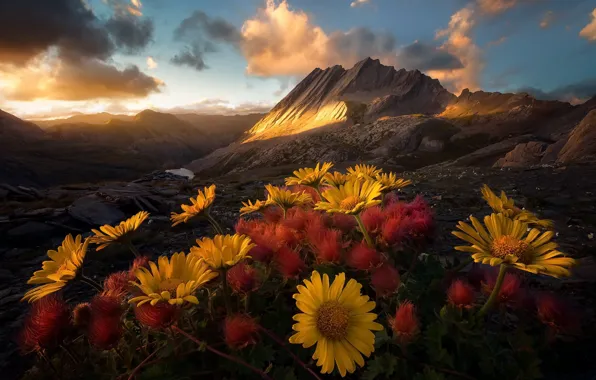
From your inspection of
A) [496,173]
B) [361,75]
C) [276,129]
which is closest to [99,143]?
[276,129]

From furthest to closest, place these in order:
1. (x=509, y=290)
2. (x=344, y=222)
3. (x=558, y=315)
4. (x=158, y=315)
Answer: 1. (x=344, y=222)
2. (x=509, y=290)
3. (x=558, y=315)
4. (x=158, y=315)

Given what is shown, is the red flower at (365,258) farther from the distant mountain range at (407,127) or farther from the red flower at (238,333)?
the distant mountain range at (407,127)

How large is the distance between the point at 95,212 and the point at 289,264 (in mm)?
9682

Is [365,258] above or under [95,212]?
above

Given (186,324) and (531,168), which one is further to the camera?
(531,168)

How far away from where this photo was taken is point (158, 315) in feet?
5.19

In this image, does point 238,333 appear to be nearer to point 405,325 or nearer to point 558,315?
point 405,325

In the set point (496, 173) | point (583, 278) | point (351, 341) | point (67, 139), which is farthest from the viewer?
point (67, 139)

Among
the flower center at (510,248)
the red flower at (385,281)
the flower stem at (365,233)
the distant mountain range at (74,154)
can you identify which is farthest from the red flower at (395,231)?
the distant mountain range at (74,154)

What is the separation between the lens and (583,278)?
3648 mm

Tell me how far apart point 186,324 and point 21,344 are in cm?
87

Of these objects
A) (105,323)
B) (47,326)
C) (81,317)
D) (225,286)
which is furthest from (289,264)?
(47,326)

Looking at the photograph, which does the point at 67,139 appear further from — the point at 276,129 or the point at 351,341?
the point at 351,341

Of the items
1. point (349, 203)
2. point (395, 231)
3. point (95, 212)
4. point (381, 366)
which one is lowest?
point (95, 212)
